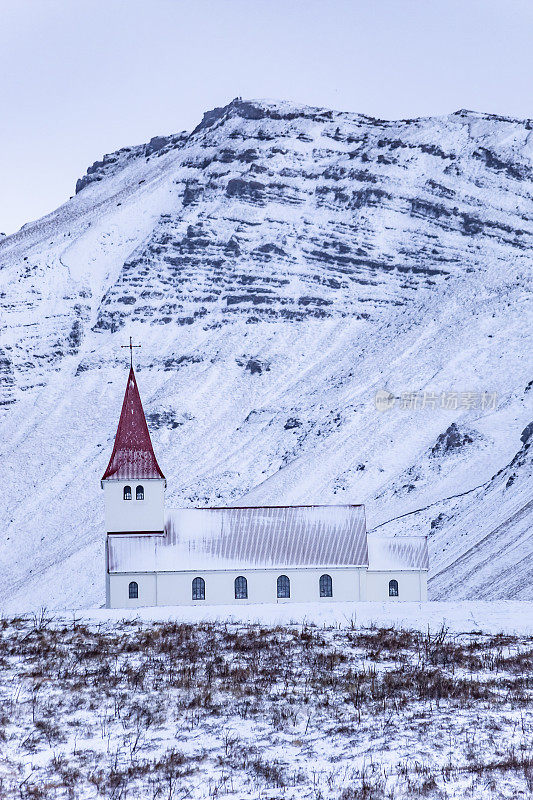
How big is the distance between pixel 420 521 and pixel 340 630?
58155 mm

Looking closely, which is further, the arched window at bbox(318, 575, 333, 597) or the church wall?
the arched window at bbox(318, 575, 333, 597)

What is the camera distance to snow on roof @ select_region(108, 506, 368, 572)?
5172 centimetres

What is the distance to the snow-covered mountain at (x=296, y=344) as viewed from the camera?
94062 millimetres

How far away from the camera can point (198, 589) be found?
169ft

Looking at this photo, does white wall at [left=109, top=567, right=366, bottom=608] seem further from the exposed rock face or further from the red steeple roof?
the exposed rock face

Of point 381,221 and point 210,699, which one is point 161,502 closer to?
point 210,699

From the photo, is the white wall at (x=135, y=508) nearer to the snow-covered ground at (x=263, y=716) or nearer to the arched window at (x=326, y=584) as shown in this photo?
the arched window at (x=326, y=584)

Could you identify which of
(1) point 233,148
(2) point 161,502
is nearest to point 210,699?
(2) point 161,502

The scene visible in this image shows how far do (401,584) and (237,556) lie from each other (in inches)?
331

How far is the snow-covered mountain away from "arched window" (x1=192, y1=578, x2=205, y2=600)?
50.0 ft

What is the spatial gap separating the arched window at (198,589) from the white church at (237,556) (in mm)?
46

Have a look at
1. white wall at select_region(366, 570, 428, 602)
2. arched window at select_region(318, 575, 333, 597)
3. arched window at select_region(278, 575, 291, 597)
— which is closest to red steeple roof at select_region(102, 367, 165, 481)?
arched window at select_region(278, 575, 291, 597)

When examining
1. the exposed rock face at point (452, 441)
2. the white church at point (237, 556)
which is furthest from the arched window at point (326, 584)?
the exposed rock face at point (452, 441)

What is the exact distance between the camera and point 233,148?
196 metres
